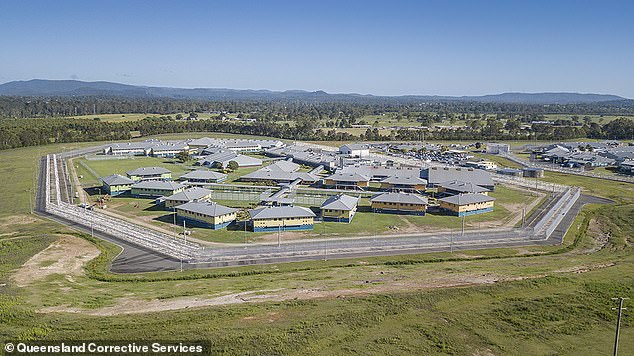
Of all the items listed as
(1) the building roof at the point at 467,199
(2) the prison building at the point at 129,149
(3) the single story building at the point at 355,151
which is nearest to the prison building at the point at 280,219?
(1) the building roof at the point at 467,199

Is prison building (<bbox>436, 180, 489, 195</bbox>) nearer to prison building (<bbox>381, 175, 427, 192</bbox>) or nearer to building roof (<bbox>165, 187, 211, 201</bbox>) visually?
prison building (<bbox>381, 175, 427, 192</bbox>)

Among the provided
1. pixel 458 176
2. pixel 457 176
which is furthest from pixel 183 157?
pixel 458 176

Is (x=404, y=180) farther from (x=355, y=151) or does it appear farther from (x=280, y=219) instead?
(x=355, y=151)

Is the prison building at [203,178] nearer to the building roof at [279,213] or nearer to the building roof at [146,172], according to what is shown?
the building roof at [146,172]

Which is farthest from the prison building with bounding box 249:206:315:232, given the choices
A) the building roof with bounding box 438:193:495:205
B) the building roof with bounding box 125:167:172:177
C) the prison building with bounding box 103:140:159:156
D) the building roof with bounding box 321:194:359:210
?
the prison building with bounding box 103:140:159:156

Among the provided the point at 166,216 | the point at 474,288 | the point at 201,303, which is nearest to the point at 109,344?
the point at 201,303

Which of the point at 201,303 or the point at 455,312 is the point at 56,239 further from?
the point at 455,312
